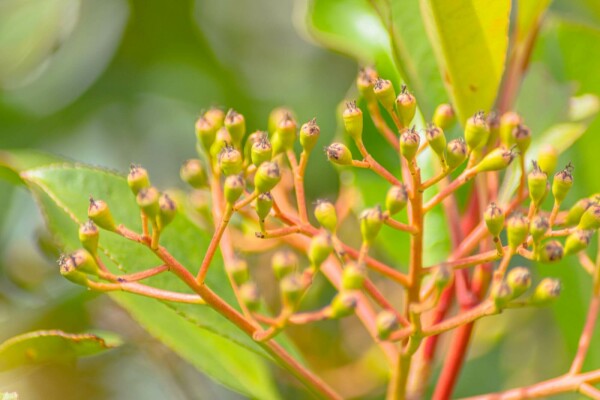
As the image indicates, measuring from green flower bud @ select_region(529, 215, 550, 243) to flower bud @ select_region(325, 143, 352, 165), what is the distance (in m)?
0.28

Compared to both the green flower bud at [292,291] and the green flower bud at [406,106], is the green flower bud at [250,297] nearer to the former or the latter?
the green flower bud at [292,291]

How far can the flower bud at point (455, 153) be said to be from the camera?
125 cm

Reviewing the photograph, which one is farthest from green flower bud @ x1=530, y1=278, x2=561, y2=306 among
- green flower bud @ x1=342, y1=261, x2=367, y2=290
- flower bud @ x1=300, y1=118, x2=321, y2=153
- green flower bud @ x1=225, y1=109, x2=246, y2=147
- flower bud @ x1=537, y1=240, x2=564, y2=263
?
green flower bud @ x1=225, y1=109, x2=246, y2=147

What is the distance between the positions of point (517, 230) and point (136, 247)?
599 mm

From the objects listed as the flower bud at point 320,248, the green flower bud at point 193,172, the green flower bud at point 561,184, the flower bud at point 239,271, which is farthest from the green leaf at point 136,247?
the green flower bud at point 561,184

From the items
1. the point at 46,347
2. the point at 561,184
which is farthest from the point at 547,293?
the point at 46,347

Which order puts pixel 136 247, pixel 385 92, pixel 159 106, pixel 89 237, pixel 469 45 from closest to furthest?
pixel 89 237 → pixel 385 92 → pixel 136 247 → pixel 469 45 → pixel 159 106

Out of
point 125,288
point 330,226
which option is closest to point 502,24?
point 330,226

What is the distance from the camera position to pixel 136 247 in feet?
4.64

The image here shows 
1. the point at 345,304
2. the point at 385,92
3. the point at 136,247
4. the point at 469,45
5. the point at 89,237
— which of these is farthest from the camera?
the point at 469,45

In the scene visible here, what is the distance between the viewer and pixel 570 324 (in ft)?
6.07

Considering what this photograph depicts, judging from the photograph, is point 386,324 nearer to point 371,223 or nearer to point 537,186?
point 371,223

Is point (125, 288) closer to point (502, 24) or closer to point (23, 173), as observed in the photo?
point (23, 173)

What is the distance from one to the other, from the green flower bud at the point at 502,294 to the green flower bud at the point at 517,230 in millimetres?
88
